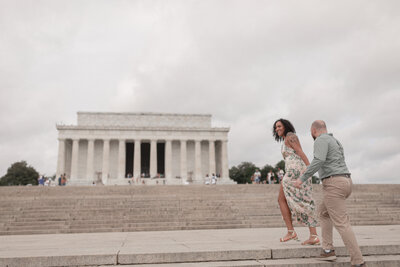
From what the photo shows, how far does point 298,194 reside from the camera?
6551mm

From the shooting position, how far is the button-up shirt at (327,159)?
5.16 m

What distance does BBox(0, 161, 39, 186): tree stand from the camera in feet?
231

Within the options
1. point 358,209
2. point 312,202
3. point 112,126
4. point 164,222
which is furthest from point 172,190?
point 112,126

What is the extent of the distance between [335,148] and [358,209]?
13861mm

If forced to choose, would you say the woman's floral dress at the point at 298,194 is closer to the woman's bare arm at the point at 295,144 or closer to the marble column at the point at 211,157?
the woman's bare arm at the point at 295,144

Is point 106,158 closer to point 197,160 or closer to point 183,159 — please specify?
point 183,159

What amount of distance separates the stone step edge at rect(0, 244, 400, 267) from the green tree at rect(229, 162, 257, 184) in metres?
83.7

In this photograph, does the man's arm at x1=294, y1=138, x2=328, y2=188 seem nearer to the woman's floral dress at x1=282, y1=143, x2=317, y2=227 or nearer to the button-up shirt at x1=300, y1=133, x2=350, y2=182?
the button-up shirt at x1=300, y1=133, x2=350, y2=182

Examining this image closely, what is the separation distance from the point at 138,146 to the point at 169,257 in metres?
49.8

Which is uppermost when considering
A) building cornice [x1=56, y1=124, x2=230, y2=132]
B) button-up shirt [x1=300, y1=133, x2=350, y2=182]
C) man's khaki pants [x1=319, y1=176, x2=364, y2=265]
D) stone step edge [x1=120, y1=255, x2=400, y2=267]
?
building cornice [x1=56, y1=124, x2=230, y2=132]

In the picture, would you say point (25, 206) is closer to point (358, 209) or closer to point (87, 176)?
point (358, 209)

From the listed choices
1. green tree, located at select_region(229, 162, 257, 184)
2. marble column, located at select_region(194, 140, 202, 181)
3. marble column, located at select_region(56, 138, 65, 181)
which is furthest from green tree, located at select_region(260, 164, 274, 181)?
marble column, located at select_region(56, 138, 65, 181)

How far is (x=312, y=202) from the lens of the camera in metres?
6.57

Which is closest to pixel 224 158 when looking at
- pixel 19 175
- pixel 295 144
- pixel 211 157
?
pixel 211 157
